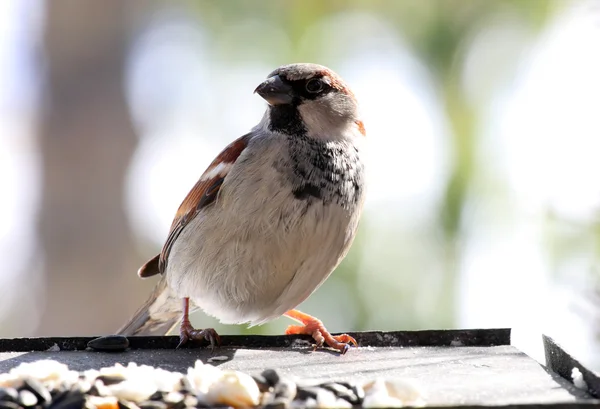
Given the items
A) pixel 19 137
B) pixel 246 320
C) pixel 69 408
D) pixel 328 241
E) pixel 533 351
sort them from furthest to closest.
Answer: pixel 19 137
pixel 533 351
pixel 246 320
pixel 328 241
pixel 69 408

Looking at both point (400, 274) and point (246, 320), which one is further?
point (400, 274)

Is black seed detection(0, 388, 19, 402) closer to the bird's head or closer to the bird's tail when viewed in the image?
the bird's head

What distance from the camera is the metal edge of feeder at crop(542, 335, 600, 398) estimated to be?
147 cm

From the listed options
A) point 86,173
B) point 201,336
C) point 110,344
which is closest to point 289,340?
point 201,336

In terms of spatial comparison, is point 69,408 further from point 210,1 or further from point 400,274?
point 210,1

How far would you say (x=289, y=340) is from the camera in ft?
7.07

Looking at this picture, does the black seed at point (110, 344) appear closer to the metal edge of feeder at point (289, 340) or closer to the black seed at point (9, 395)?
the metal edge of feeder at point (289, 340)

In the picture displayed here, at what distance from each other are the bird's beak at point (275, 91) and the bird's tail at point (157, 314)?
73cm

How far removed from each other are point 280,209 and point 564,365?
30.5 inches

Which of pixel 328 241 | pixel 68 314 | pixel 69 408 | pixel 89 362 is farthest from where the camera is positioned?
pixel 68 314

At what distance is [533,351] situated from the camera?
340cm

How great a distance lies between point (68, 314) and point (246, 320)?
7.15ft

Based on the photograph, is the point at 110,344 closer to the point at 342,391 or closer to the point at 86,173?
the point at 342,391

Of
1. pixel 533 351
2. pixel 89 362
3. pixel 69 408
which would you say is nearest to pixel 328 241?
pixel 89 362
